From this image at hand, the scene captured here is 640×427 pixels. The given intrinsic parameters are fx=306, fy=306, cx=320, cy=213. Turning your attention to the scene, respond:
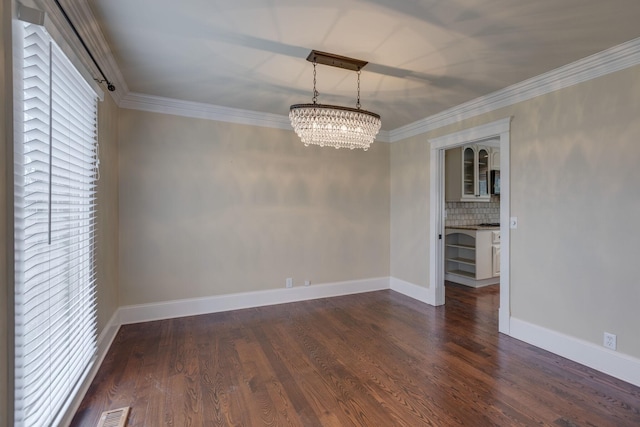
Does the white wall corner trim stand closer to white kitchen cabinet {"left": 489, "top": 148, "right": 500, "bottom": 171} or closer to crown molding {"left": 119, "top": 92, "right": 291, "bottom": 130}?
crown molding {"left": 119, "top": 92, "right": 291, "bottom": 130}

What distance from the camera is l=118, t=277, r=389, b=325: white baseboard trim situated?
11.2 ft

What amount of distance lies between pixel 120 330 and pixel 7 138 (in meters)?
2.60

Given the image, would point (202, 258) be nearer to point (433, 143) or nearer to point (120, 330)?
point (120, 330)

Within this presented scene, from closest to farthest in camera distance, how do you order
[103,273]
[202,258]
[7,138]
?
[7,138], [103,273], [202,258]

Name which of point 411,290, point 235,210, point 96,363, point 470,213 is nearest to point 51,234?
point 96,363

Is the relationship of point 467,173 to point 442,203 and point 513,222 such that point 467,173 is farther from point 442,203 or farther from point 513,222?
point 513,222

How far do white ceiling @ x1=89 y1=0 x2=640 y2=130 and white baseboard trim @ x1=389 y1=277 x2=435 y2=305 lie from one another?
2553 mm

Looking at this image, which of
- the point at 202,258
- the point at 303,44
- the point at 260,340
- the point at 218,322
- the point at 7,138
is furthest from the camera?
the point at 202,258

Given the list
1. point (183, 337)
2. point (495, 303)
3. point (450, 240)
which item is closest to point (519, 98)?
point (495, 303)

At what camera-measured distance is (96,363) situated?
244 centimetres

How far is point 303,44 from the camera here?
2.26m

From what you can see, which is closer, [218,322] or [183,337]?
[183,337]

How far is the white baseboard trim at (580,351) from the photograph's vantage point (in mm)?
2279

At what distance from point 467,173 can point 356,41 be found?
13.3 ft
